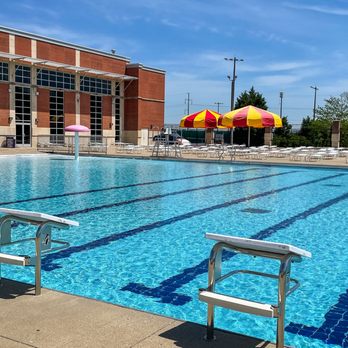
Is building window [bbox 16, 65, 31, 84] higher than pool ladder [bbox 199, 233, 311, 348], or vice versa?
building window [bbox 16, 65, 31, 84]

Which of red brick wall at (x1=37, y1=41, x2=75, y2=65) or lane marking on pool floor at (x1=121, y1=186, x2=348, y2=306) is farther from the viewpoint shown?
red brick wall at (x1=37, y1=41, x2=75, y2=65)

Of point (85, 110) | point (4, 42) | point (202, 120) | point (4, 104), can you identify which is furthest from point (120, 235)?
point (85, 110)

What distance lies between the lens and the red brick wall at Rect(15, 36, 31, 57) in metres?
32.0

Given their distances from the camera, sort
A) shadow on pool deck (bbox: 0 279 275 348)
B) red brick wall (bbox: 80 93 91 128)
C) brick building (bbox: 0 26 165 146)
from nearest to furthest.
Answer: shadow on pool deck (bbox: 0 279 275 348) < brick building (bbox: 0 26 165 146) < red brick wall (bbox: 80 93 91 128)

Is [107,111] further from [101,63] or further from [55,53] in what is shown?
[55,53]

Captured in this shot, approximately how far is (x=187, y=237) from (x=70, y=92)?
30.4 meters

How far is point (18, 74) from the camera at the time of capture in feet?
106

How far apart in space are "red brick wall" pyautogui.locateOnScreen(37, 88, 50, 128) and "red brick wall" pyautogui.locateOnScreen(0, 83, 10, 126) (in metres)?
2.59

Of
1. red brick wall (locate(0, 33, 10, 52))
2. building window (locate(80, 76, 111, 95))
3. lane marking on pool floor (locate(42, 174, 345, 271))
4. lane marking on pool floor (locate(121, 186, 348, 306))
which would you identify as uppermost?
red brick wall (locate(0, 33, 10, 52))

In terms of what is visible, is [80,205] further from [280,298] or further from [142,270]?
[280,298]

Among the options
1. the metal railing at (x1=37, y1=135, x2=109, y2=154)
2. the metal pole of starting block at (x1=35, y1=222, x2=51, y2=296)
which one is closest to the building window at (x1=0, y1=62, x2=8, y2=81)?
the metal railing at (x1=37, y1=135, x2=109, y2=154)

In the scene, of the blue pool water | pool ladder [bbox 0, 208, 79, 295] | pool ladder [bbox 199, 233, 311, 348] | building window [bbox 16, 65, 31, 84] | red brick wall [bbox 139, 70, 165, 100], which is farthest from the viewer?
red brick wall [bbox 139, 70, 165, 100]

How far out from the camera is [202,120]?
24156 millimetres

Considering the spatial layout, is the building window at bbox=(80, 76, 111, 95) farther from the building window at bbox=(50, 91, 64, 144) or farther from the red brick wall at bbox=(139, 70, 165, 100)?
the red brick wall at bbox=(139, 70, 165, 100)
